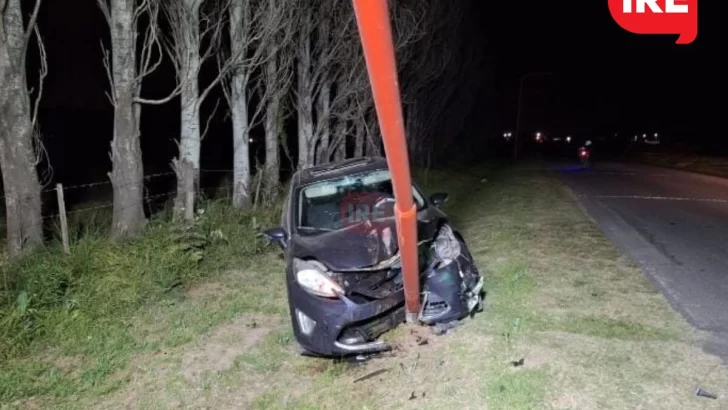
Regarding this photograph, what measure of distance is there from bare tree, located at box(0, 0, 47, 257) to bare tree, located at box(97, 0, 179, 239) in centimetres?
105

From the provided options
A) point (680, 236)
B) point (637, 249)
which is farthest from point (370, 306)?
point (680, 236)

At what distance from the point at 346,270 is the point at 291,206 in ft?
5.56

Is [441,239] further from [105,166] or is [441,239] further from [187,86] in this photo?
[105,166]

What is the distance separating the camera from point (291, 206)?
5.95 meters

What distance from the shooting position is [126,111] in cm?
764

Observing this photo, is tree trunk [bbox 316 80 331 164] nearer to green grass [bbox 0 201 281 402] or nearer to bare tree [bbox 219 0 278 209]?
bare tree [bbox 219 0 278 209]

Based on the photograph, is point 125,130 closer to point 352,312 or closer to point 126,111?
point 126,111

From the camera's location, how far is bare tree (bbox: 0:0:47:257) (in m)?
6.59

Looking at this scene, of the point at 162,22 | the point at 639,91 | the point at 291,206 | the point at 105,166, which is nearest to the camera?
the point at 291,206

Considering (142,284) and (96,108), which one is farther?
(96,108)

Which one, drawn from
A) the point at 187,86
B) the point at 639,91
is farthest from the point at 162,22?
the point at 639,91

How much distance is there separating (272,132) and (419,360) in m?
8.54

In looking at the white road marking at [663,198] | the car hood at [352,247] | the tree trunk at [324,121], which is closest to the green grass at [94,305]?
the car hood at [352,247]

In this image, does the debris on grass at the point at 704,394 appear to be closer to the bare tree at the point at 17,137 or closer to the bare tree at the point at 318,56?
the bare tree at the point at 17,137
